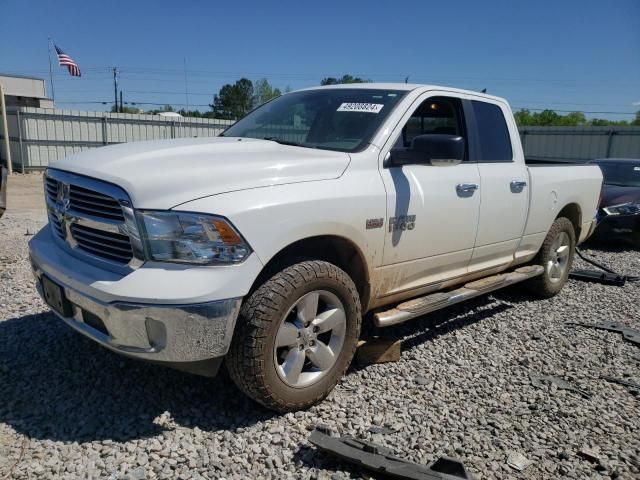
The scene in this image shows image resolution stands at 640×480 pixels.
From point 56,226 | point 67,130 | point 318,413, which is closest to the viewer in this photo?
point 318,413

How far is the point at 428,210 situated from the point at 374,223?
1.88 ft

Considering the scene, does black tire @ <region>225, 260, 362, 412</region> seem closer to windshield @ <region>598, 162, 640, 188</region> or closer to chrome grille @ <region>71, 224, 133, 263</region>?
chrome grille @ <region>71, 224, 133, 263</region>

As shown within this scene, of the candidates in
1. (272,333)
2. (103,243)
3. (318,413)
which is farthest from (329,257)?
(103,243)

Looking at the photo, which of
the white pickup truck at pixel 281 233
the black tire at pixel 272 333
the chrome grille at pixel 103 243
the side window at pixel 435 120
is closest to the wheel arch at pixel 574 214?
the white pickup truck at pixel 281 233

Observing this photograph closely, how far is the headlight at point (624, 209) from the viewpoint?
936 cm

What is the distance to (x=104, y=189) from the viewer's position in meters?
2.77

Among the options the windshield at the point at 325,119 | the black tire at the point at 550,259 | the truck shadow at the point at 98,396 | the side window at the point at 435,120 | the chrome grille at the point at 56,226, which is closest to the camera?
the truck shadow at the point at 98,396

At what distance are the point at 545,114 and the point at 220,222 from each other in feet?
212

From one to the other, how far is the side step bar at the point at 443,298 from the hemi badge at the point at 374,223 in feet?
2.00

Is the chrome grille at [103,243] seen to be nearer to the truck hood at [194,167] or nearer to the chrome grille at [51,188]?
the truck hood at [194,167]

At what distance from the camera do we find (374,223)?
334 cm

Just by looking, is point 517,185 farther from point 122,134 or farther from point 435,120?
point 122,134

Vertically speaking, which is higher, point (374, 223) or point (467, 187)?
point (467, 187)

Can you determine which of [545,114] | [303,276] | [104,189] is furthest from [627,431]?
[545,114]
